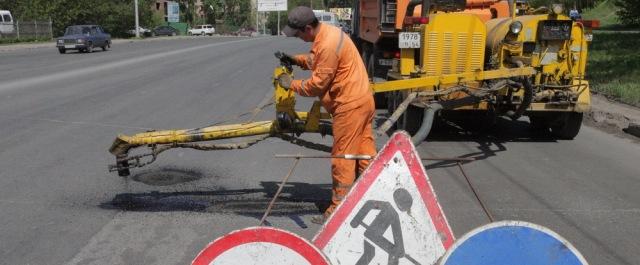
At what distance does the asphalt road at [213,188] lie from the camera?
16.4 feet

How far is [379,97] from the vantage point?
12.9m

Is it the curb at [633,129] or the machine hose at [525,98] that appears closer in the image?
the machine hose at [525,98]

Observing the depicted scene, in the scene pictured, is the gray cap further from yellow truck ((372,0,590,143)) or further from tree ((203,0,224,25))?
tree ((203,0,224,25))

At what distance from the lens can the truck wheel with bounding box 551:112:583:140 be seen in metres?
9.36

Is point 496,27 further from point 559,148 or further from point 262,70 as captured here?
point 262,70

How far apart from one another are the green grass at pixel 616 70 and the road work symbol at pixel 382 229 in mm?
10635

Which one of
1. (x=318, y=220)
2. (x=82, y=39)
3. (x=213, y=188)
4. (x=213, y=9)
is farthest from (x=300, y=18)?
(x=213, y=9)

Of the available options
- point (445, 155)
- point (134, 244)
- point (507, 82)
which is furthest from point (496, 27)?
point (134, 244)

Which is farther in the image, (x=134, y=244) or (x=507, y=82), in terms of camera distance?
(x=507, y=82)

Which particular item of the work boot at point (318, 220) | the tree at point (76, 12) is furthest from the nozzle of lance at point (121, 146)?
the tree at point (76, 12)

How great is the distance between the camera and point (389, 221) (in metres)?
3.38

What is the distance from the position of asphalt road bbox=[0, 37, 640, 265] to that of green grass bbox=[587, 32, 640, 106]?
354 centimetres

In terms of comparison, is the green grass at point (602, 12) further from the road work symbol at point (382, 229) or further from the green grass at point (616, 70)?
the road work symbol at point (382, 229)

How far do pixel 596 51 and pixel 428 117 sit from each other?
19.0m
